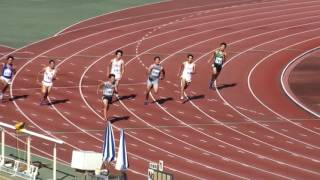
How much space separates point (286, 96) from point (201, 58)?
6337 millimetres

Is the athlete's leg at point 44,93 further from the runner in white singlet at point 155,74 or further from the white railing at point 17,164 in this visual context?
the white railing at point 17,164

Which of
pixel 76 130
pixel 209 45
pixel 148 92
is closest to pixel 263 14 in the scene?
pixel 209 45

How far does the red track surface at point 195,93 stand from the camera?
24328mm

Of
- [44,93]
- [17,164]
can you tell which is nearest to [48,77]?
[44,93]

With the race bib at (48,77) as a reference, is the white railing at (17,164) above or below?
below

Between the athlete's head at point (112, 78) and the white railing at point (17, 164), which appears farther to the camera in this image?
the athlete's head at point (112, 78)

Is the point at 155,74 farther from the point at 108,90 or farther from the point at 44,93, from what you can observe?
the point at 44,93

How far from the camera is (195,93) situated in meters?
31.2

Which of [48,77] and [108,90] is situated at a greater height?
[48,77]

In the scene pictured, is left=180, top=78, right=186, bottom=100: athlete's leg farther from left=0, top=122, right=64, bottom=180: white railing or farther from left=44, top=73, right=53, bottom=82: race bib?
left=0, top=122, right=64, bottom=180: white railing

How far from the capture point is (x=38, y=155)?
24.0m

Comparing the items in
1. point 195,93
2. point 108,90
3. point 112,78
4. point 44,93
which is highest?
point 195,93

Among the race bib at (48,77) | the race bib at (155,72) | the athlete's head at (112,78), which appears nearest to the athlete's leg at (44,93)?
the race bib at (48,77)

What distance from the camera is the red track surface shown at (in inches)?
958
